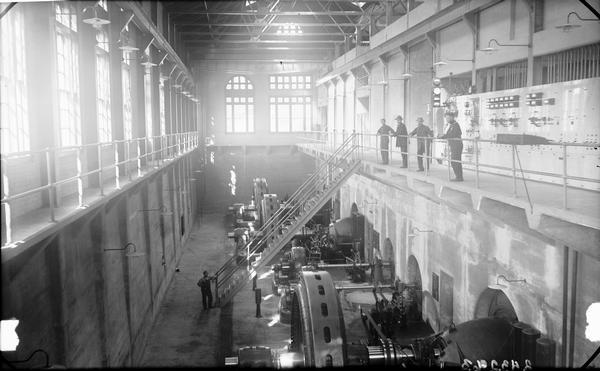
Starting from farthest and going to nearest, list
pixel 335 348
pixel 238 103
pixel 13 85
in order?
pixel 238 103
pixel 13 85
pixel 335 348

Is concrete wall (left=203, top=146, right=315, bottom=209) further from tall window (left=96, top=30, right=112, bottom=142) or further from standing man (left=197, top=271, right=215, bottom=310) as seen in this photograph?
tall window (left=96, top=30, right=112, bottom=142)

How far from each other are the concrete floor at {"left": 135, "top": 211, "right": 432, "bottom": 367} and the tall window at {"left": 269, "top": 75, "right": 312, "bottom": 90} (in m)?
19.7

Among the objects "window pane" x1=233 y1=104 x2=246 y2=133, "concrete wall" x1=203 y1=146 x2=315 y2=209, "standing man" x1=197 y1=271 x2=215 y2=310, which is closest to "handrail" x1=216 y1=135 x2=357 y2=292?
"standing man" x1=197 y1=271 x2=215 y2=310

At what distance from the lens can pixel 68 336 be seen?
701 centimetres

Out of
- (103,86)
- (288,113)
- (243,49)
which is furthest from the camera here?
(288,113)

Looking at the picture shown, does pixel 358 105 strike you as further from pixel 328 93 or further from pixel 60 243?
pixel 60 243

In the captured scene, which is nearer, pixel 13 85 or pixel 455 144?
pixel 13 85

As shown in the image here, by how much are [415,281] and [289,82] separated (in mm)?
23923

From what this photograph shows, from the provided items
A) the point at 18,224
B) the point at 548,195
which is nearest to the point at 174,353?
the point at 18,224

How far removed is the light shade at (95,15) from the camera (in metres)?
8.00

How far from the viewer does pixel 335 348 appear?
6676mm

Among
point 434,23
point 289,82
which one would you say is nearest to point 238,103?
point 289,82

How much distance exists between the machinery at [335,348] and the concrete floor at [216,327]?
278cm

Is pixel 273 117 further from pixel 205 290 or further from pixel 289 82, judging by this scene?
pixel 205 290
